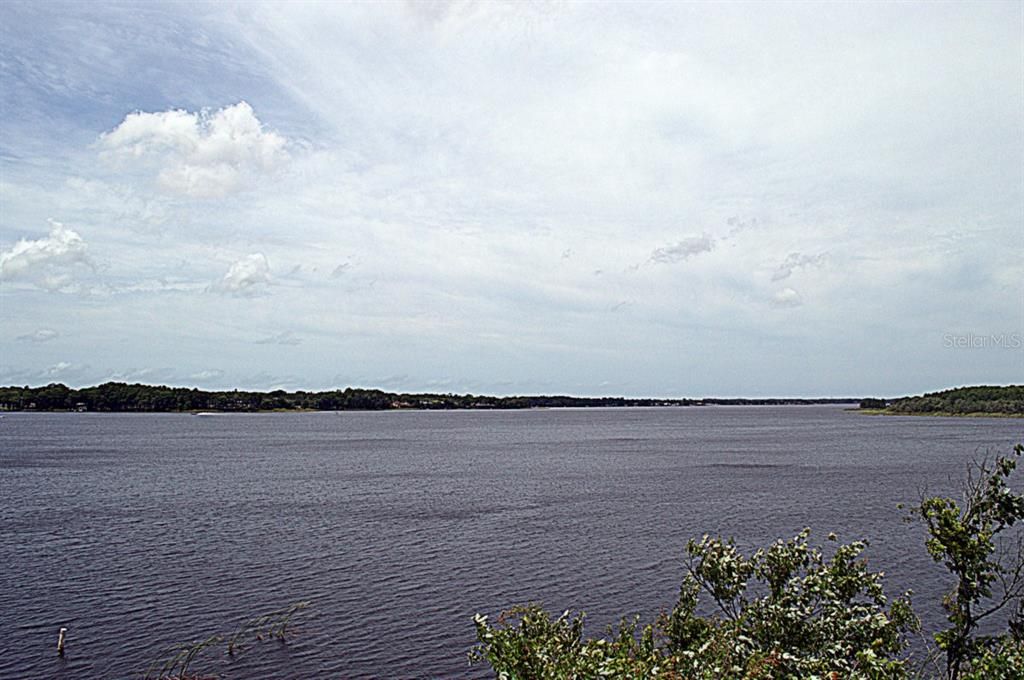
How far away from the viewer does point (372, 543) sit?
41.9 m

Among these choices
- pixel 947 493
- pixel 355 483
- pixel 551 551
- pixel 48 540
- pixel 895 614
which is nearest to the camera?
pixel 895 614

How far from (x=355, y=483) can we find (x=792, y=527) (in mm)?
36011

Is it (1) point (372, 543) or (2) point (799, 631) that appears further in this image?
(1) point (372, 543)

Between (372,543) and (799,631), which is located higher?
(799,631)

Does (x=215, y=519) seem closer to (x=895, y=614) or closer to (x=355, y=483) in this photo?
(x=355, y=483)

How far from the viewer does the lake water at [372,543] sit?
27.5 m

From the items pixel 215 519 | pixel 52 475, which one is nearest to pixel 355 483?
pixel 215 519

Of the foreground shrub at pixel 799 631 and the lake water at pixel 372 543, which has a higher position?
the foreground shrub at pixel 799 631

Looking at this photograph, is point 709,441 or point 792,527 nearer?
point 792,527

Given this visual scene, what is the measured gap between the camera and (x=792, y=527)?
4522cm

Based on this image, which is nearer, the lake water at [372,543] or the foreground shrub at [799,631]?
the foreground shrub at [799,631]

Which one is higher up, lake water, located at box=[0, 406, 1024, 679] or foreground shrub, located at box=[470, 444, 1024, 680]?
foreground shrub, located at box=[470, 444, 1024, 680]

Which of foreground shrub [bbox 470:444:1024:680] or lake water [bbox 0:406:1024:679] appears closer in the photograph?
foreground shrub [bbox 470:444:1024:680]

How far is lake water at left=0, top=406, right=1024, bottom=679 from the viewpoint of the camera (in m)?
27.5
